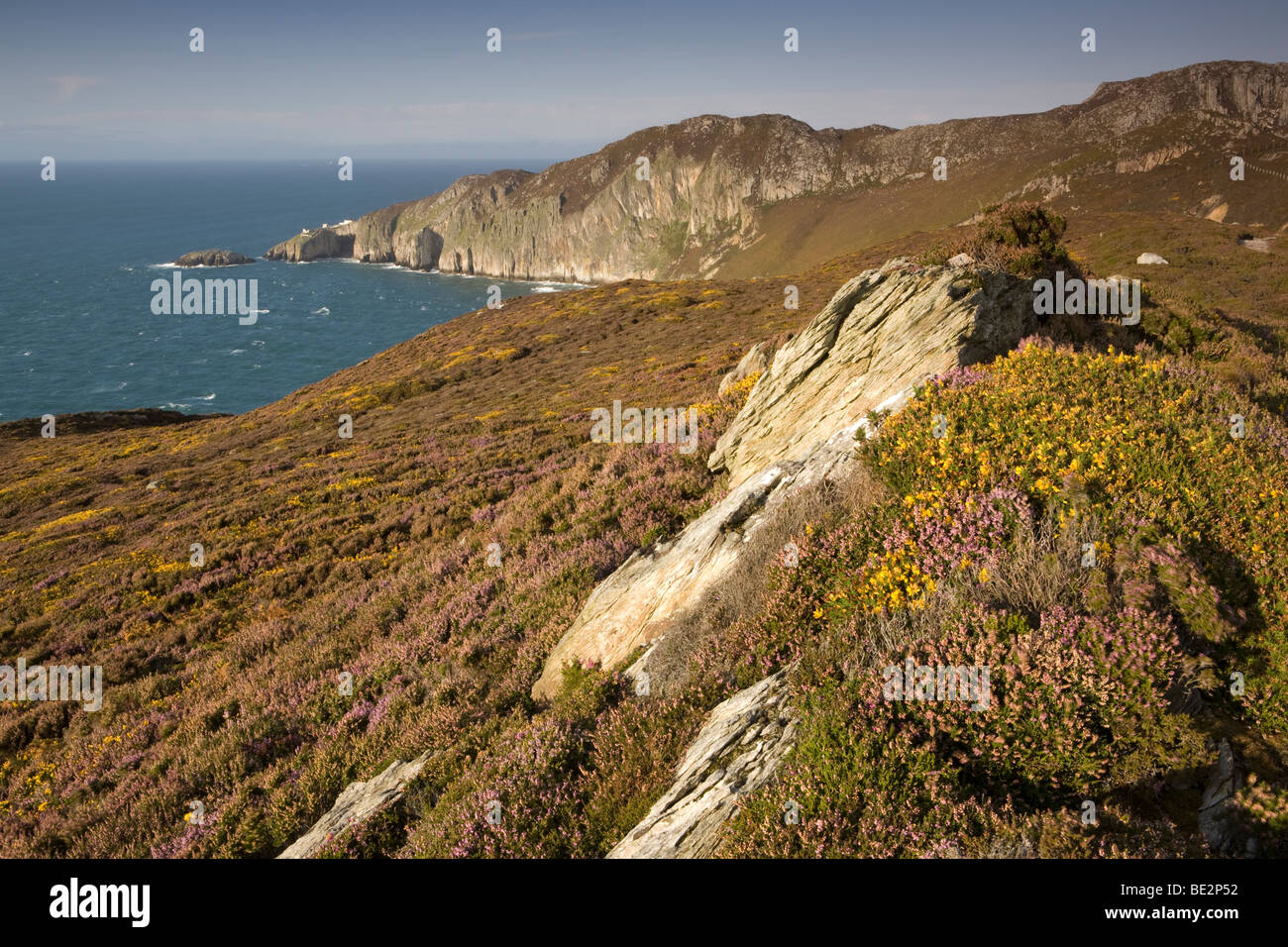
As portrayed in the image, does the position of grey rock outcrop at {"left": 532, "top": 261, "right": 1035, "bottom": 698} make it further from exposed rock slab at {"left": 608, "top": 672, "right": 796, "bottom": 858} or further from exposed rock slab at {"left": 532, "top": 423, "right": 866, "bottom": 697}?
exposed rock slab at {"left": 608, "top": 672, "right": 796, "bottom": 858}

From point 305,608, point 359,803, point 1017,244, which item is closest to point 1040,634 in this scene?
point 359,803

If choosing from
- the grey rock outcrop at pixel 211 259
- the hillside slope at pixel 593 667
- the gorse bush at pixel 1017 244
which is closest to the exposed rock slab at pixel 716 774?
the hillside slope at pixel 593 667

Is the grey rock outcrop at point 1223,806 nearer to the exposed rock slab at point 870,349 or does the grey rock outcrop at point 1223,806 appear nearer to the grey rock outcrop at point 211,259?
the exposed rock slab at point 870,349

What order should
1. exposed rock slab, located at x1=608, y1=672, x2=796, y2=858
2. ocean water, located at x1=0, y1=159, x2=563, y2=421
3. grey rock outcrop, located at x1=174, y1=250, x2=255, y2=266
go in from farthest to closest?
grey rock outcrop, located at x1=174, y1=250, x2=255, y2=266, ocean water, located at x1=0, y1=159, x2=563, y2=421, exposed rock slab, located at x1=608, y1=672, x2=796, y2=858

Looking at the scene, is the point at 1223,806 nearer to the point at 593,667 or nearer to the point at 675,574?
the point at 675,574

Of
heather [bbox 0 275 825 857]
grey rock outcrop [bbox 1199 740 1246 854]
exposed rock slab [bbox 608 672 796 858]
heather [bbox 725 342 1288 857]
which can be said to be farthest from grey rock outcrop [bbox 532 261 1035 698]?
grey rock outcrop [bbox 1199 740 1246 854]

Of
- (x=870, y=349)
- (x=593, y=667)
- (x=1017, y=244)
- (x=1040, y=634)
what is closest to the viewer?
(x=1040, y=634)
